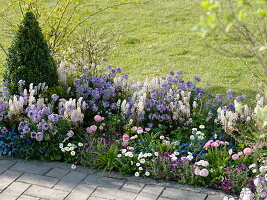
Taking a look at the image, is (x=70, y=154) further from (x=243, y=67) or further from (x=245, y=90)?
(x=243, y=67)

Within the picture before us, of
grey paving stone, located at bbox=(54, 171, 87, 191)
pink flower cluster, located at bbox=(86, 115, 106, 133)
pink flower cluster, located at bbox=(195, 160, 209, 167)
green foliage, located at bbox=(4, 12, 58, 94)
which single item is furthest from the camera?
green foliage, located at bbox=(4, 12, 58, 94)

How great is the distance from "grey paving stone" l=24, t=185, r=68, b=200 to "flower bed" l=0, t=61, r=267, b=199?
498 millimetres

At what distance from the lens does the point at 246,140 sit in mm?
4758

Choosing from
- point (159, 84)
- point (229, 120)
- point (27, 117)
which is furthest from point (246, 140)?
point (27, 117)

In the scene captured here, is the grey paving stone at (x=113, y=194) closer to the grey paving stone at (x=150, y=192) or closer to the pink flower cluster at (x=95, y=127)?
the grey paving stone at (x=150, y=192)

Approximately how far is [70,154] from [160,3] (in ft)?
26.4

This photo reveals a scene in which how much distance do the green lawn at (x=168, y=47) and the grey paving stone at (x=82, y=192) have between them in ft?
8.95

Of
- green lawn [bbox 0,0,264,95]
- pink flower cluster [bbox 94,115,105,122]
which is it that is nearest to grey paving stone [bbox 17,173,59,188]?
pink flower cluster [bbox 94,115,105,122]

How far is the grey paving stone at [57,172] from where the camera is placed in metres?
4.71

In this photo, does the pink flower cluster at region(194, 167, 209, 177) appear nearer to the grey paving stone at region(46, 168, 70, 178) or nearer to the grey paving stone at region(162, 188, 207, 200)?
the grey paving stone at region(162, 188, 207, 200)

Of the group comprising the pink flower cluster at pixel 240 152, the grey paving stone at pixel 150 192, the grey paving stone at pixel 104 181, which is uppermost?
the pink flower cluster at pixel 240 152

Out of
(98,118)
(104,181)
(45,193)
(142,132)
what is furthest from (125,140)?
(45,193)

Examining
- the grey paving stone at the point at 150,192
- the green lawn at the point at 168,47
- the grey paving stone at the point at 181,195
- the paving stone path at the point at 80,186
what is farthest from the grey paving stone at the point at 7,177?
the green lawn at the point at 168,47

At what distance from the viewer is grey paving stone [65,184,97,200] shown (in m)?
4.34
